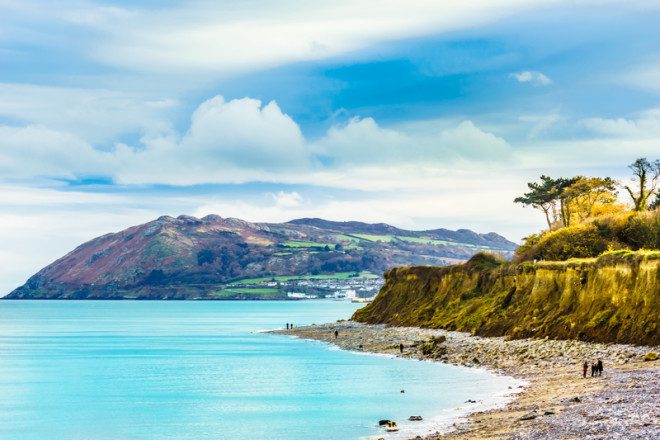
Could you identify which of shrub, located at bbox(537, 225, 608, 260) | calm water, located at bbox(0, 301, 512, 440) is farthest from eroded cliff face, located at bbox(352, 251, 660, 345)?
calm water, located at bbox(0, 301, 512, 440)

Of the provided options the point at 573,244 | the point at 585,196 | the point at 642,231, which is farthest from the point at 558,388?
the point at 585,196

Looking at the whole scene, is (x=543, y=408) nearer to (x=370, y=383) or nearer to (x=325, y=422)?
(x=325, y=422)

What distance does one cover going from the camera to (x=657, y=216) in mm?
96062

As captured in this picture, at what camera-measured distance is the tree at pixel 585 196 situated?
133500mm

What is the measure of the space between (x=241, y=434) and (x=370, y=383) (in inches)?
917

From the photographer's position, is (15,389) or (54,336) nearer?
(15,389)

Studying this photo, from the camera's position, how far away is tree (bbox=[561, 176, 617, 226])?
13350cm

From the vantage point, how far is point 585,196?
468ft

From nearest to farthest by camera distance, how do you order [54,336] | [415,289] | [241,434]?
[241,434] < [415,289] < [54,336]

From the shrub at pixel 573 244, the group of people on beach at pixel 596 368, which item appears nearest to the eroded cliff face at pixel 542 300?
the shrub at pixel 573 244

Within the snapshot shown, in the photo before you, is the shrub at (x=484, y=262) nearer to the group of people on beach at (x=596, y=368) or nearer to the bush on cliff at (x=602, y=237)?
the bush on cliff at (x=602, y=237)

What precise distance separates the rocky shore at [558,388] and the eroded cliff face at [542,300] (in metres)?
2.35

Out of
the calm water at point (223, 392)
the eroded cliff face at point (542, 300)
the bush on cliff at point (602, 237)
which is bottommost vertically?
the calm water at point (223, 392)

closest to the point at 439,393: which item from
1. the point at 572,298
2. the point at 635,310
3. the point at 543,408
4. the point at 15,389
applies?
the point at 543,408
